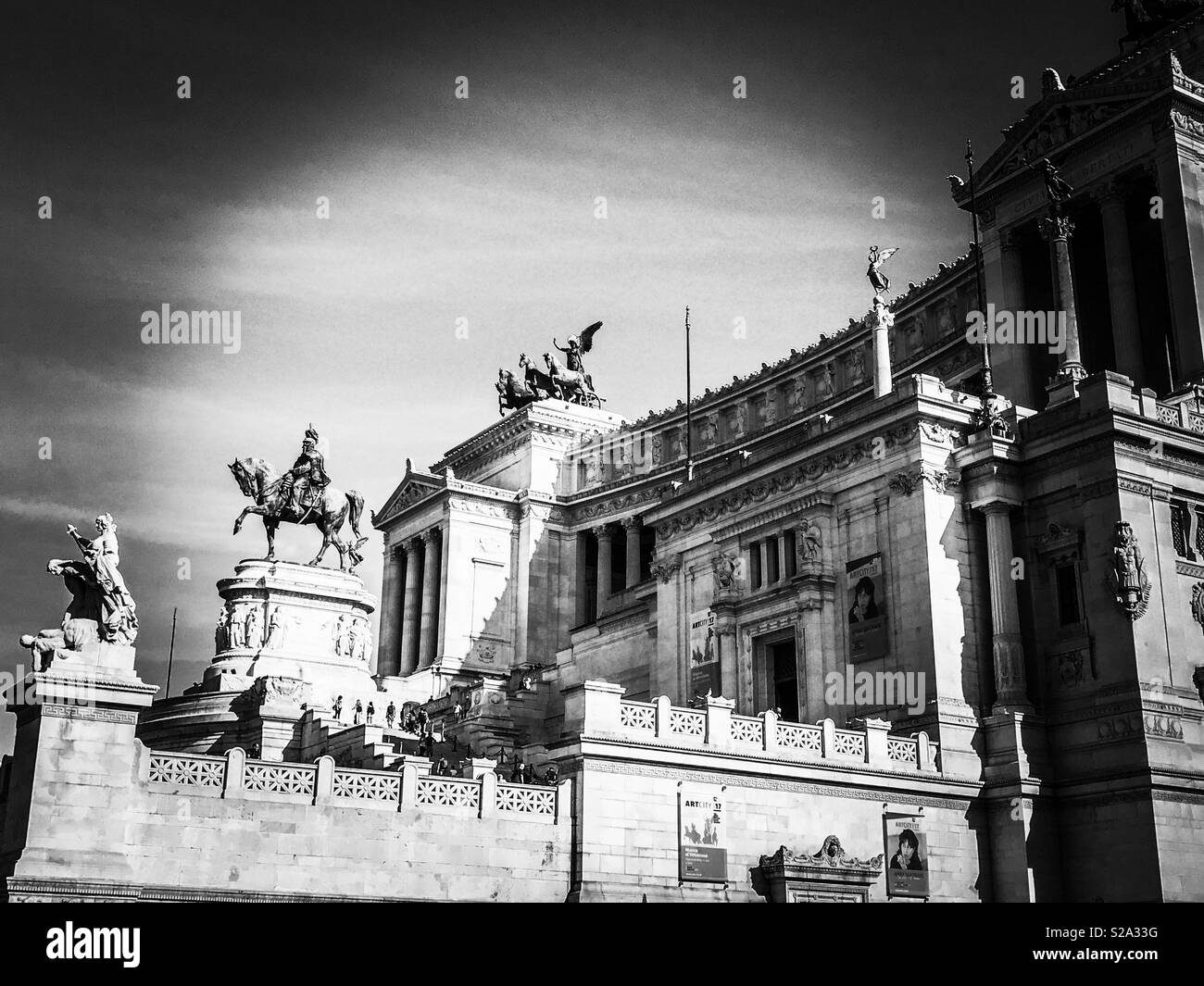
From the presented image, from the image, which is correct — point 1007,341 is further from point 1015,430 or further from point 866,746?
point 866,746

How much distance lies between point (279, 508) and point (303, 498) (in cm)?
101

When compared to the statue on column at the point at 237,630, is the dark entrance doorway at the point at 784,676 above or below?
below

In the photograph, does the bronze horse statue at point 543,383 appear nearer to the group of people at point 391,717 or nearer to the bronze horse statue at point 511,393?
the bronze horse statue at point 511,393

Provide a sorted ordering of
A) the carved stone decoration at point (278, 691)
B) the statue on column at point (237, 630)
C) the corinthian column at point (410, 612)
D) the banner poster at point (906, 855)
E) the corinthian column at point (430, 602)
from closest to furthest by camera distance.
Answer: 1. the banner poster at point (906, 855)
2. the carved stone decoration at point (278, 691)
3. the statue on column at point (237, 630)
4. the corinthian column at point (430, 602)
5. the corinthian column at point (410, 612)

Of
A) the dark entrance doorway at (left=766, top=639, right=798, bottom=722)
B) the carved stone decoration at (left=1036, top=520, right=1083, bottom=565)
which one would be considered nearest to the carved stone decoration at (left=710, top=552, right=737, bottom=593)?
the dark entrance doorway at (left=766, top=639, right=798, bottom=722)

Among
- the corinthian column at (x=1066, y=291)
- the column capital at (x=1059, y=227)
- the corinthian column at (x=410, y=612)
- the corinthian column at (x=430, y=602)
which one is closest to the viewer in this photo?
the corinthian column at (x=1066, y=291)

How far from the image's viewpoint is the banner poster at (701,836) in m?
33.4

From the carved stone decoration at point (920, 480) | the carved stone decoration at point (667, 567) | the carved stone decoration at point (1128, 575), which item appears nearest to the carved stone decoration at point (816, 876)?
the carved stone decoration at point (1128, 575)

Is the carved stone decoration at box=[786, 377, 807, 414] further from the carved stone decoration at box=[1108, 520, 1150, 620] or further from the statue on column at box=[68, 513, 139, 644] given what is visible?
the statue on column at box=[68, 513, 139, 644]

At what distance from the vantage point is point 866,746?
124 feet

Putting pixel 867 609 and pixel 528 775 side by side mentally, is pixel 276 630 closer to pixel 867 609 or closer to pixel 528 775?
pixel 528 775

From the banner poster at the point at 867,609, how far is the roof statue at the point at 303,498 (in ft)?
67.2

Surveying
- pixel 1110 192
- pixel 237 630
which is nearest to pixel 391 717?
pixel 237 630

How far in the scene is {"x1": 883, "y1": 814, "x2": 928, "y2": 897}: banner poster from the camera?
37.2 meters
